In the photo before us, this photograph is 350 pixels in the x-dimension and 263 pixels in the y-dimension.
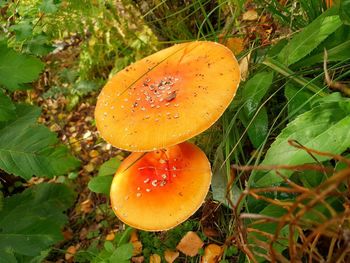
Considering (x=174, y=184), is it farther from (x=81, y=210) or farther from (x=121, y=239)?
(x=81, y=210)

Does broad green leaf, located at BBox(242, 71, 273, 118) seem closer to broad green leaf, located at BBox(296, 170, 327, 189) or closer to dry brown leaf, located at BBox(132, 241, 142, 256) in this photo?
broad green leaf, located at BBox(296, 170, 327, 189)

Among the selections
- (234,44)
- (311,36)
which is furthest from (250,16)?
(311,36)

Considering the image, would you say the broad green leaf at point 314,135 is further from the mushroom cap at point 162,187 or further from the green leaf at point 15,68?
the green leaf at point 15,68

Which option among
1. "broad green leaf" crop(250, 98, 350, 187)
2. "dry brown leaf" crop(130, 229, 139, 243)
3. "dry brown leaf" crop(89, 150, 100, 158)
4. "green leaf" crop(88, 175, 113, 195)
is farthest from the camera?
"dry brown leaf" crop(89, 150, 100, 158)

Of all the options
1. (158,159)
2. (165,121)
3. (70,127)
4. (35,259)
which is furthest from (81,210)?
(165,121)

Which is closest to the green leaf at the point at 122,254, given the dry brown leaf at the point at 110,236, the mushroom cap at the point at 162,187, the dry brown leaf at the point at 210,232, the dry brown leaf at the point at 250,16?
the mushroom cap at the point at 162,187

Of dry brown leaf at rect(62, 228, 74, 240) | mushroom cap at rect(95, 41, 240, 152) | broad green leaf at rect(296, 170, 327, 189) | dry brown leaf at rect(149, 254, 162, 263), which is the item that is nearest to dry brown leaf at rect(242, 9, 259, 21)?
mushroom cap at rect(95, 41, 240, 152)
